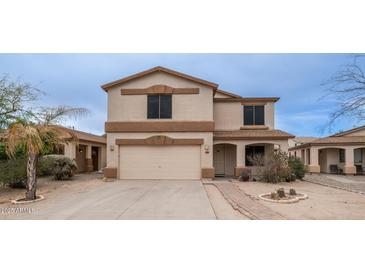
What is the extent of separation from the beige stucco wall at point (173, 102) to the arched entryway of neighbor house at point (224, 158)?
355 cm

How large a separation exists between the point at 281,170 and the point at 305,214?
7229mm

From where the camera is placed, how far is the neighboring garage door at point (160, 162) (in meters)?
14.9

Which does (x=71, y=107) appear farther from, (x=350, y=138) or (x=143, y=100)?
(x=350, y=138)

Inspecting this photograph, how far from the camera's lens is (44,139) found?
1037cm

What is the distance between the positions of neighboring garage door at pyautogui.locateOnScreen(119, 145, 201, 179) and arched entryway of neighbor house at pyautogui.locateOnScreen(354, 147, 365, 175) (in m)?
15.6

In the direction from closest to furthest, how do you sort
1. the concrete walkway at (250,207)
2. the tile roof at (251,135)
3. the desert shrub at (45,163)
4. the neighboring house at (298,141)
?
the concrete walkway at (250,207)
the desert shrub at (45,163)
the tile roof at (251,135)
the neighboring house at (298,141)

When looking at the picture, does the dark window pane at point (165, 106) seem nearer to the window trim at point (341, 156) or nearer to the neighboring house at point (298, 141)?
the window trim at point (341, 156)

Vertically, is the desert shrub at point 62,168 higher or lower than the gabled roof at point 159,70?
lower

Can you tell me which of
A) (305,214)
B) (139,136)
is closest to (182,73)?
(139,136)

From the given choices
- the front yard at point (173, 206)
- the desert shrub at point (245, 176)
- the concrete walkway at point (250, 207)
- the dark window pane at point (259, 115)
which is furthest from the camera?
the dark window pane at point (259, 115)

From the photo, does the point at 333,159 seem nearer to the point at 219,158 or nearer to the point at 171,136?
the point at 219,158

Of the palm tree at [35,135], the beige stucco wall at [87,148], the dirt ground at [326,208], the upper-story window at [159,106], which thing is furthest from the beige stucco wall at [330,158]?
the beige stucco wall at [87,148]

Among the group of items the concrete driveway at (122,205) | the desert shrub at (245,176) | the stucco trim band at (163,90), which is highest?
the stucco trim band at (163,90)

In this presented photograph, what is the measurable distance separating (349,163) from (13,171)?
80.1 ft
